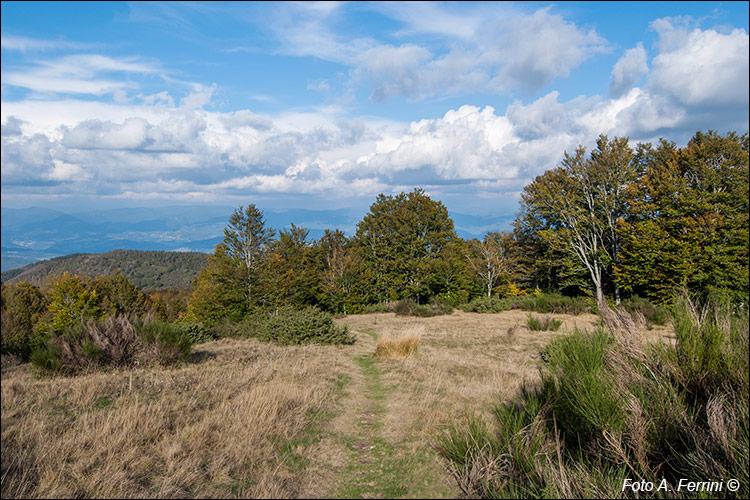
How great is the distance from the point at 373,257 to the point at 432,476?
3950cm

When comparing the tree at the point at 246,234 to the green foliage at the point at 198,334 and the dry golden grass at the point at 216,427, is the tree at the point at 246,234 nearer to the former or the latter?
the green foliage at the point at 198,334

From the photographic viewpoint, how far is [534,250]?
126 ft

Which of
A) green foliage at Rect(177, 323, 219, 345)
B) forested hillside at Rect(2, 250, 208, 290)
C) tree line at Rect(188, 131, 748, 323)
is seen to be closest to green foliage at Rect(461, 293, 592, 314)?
tree line at Rect(188, 131, 748, 323)

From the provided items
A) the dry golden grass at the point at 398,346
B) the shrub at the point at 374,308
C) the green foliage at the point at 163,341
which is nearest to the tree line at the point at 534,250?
the shrub at the point at 374,308

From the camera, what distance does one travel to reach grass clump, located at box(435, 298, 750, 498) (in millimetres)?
2691

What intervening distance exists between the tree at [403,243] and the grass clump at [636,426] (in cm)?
3669

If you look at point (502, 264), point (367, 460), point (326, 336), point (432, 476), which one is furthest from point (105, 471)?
point (502, 264)

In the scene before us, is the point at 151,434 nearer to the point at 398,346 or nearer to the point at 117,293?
the point at 398,346

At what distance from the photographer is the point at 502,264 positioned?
40.2 metres

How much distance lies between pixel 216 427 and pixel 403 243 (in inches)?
1498

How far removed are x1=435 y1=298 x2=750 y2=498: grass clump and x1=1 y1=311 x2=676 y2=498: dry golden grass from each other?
637 millimetres

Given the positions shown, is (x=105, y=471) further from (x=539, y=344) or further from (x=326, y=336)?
(x=539, y=344)

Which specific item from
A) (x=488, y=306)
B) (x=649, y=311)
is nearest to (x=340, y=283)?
(x=488, y=306)

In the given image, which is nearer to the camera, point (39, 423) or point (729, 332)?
point (729, 332)
